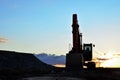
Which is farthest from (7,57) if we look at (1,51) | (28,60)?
(28,60)

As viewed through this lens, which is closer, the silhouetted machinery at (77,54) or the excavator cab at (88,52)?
the silhouetted machinery at (77,54)

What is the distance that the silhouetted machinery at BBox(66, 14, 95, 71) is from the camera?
4494 cm

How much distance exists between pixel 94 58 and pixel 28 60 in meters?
14.1

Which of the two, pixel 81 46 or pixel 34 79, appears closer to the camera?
pixel 34 79

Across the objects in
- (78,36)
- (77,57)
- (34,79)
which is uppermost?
(78,36)

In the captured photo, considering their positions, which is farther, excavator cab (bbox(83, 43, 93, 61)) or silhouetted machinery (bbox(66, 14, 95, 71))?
excavator cab (bbox(83, 43, 93, 61))

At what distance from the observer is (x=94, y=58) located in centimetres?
4878

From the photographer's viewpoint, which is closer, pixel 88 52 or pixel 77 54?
pixel 77 54

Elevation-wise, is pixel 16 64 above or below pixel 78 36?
below

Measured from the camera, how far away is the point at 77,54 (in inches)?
1789

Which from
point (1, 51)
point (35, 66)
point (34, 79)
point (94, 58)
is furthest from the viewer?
point (35, 66)

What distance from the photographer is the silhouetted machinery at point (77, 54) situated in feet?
147

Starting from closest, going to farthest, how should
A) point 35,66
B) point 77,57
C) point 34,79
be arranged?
point 34,79 < point 77,57 < point 35,66

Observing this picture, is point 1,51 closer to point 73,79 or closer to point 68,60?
point 68,60
